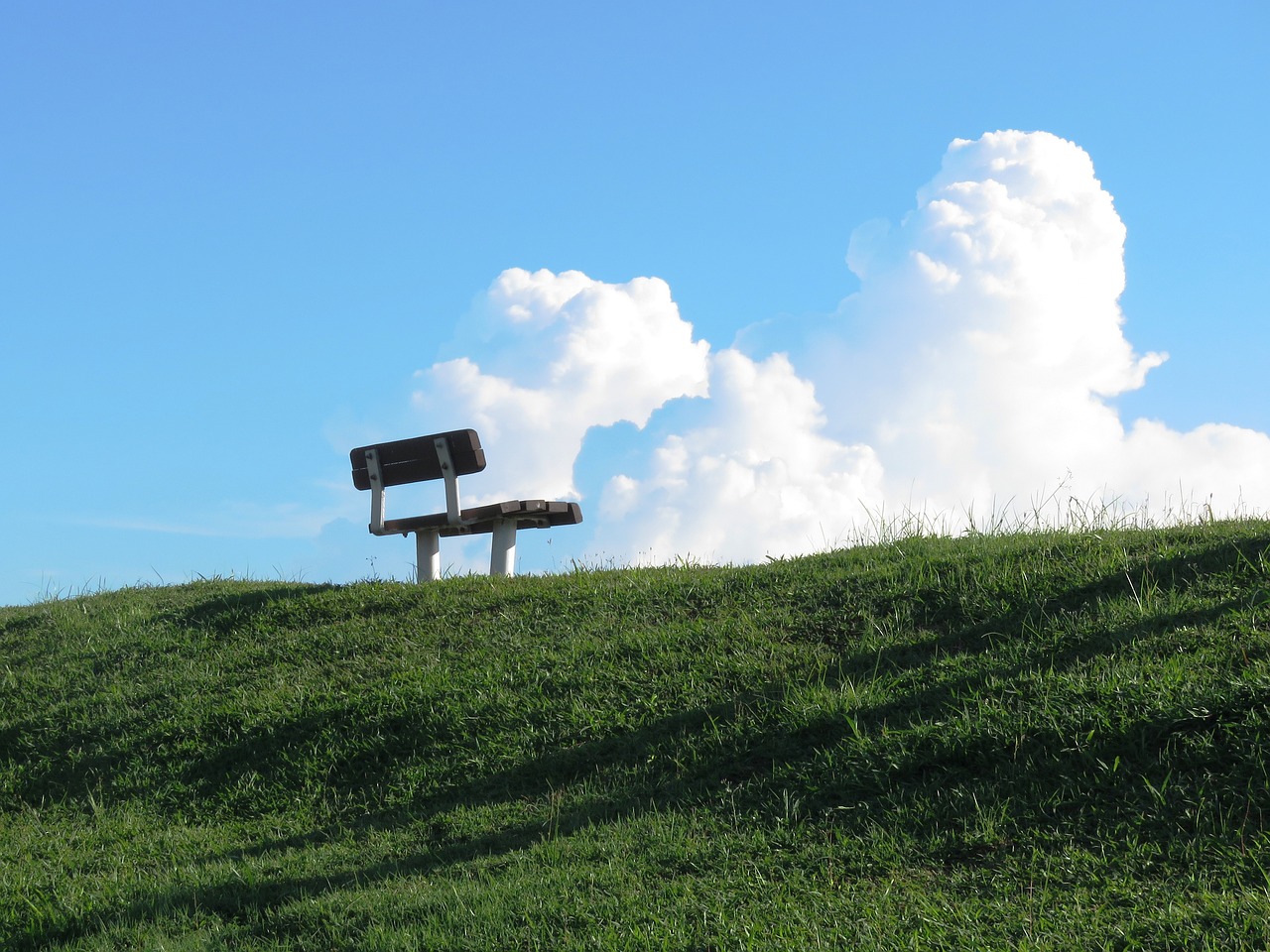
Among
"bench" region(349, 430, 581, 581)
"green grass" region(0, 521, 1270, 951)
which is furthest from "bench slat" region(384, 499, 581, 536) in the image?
"green grass" region(0, 521, 1270, 951)

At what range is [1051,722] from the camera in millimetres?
5340

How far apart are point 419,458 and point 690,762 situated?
224 inches

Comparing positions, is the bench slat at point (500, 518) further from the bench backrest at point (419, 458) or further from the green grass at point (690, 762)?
the green grass at point (690, 762)

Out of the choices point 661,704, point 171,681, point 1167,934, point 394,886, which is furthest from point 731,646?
point 171,681

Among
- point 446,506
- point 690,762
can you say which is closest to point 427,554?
point 446,506

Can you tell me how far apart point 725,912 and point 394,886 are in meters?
1.58

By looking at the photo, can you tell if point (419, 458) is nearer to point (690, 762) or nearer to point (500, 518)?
point (500, 518)

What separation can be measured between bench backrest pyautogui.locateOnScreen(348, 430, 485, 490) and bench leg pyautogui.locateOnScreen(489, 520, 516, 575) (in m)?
0.67

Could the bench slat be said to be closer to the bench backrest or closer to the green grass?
the bench backrest

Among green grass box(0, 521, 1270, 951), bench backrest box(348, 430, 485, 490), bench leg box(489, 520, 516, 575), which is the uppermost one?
bench backrest box(348, 430, 485, 490)

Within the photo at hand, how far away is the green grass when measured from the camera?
4340mm

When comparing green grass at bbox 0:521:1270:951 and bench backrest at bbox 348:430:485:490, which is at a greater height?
bench backrest at bbox 348:430:485:490

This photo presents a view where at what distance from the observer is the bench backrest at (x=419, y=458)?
33.9ft

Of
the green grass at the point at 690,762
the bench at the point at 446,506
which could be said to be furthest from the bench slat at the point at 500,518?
the green grass at the point at 690,762
